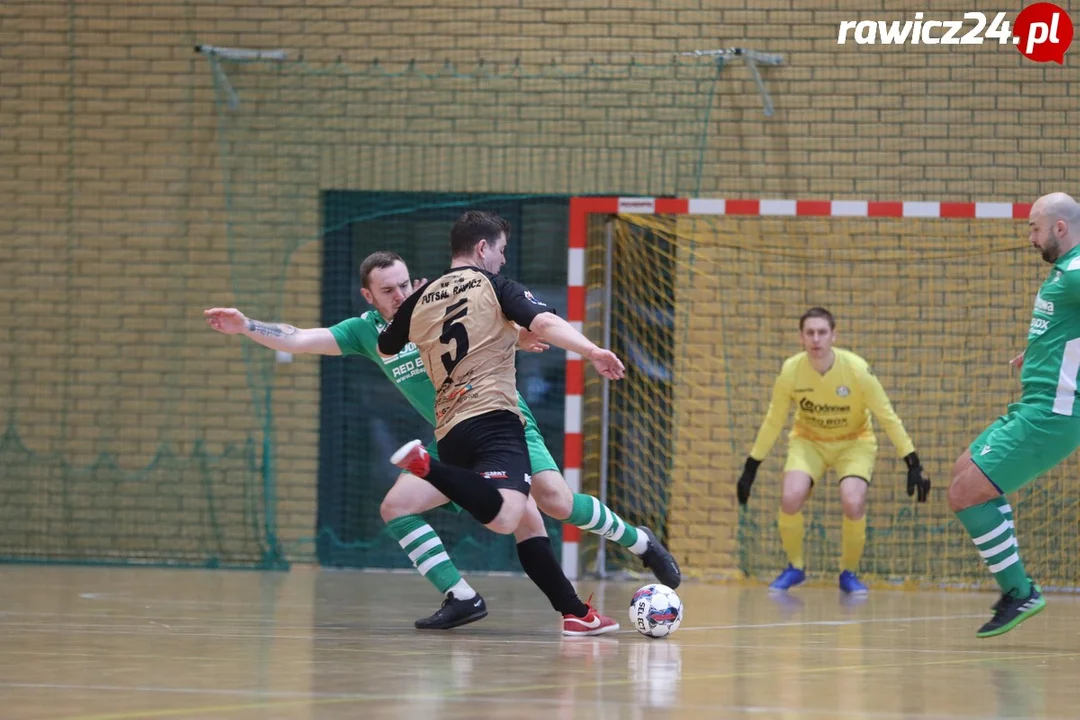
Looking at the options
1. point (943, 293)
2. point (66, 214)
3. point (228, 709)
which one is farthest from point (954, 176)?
point (228, 709)

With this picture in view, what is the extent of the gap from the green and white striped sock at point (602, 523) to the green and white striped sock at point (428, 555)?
63cm

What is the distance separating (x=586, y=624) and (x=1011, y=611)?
1.94 metres

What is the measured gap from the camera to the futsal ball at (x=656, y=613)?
6.31 meters

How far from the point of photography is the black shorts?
6.02 metres

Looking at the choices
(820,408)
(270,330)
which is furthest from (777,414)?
(270,330)

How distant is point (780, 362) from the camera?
11727 mm

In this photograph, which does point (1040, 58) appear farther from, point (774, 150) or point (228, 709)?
point (228, 709)

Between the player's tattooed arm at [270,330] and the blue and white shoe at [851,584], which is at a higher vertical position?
the player's tattooed arm at [270,330]

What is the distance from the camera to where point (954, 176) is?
11.8 meters

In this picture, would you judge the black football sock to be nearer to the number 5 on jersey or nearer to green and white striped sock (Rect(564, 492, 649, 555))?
green and white striped sock (Rect(564, 492, 649, 555))

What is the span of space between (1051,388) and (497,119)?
660cm

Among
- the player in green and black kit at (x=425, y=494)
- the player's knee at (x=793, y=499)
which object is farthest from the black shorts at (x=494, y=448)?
the player's knee at (x=793, y=499)

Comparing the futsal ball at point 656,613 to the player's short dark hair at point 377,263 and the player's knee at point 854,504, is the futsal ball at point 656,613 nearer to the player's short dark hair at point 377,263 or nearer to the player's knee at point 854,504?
the player's short dark hair at point 377,263

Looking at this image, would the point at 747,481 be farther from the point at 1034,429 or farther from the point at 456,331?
the point at 456,331
